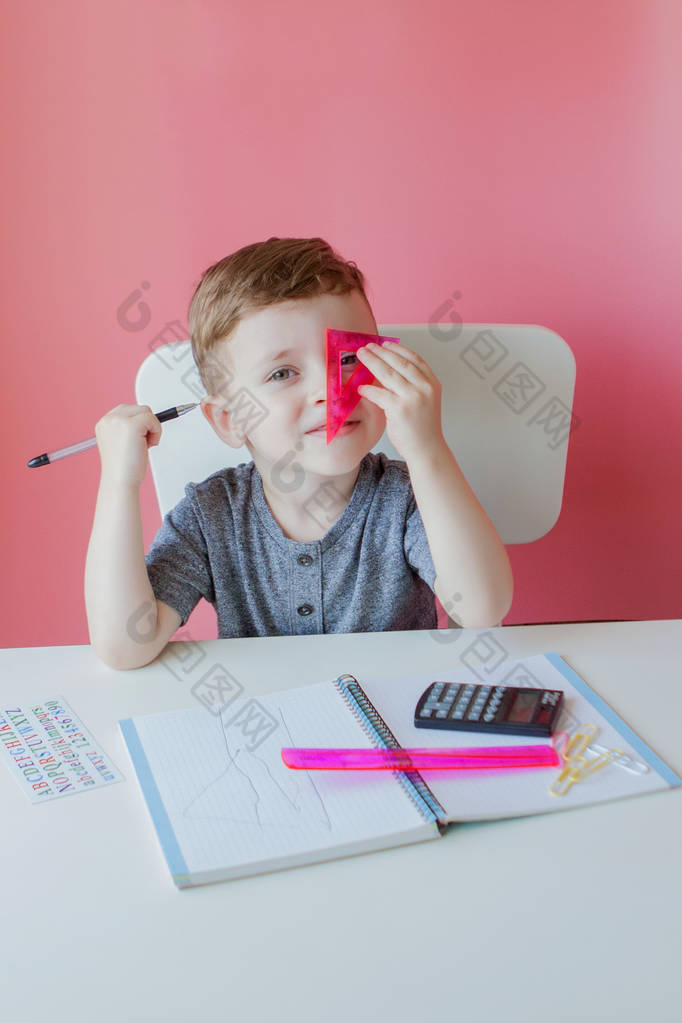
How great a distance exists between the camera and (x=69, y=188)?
1.61 m

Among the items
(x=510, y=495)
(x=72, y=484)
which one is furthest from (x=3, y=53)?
(x=510, y=495)

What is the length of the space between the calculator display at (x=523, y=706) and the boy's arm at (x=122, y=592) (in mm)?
356

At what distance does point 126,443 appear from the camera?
3.29ft

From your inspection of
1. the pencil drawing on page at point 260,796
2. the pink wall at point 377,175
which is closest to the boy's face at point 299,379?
the pencil drawing on page at point 260,796

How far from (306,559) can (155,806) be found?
495mm

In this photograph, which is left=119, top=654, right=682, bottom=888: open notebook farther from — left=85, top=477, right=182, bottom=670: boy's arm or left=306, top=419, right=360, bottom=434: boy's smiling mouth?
left=306, top=419, right=360, bottom=434: boy's smiling mouth

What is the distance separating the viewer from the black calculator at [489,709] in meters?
0.77

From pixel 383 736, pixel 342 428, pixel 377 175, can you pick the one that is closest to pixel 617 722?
pixel 383 736

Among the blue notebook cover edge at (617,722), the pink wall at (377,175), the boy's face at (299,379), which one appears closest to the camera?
the blue notebook cover edge at (617,722)

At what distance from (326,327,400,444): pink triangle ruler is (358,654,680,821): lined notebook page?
289 mm

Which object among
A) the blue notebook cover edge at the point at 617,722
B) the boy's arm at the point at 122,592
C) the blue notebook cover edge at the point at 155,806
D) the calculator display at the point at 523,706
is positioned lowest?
the blue notebook cover edge at the point at 617,722

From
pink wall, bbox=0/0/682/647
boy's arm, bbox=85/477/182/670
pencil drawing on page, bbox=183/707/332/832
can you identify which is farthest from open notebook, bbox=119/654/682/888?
pink wall, bbox=0/0/682/647

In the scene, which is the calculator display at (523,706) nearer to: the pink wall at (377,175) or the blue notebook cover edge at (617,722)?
the blue notebook cover edge at (617,722)

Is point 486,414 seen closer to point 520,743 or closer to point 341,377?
point 341,377
